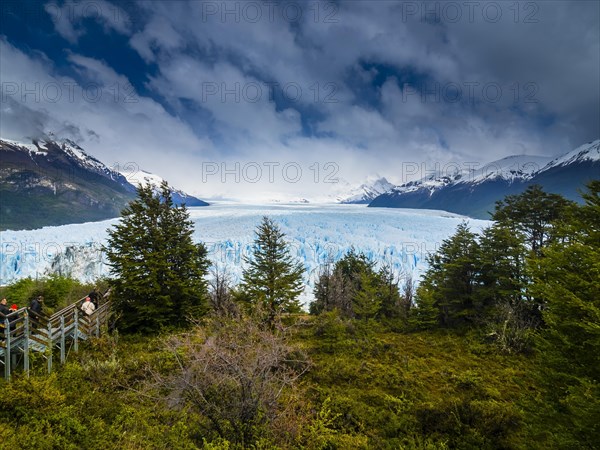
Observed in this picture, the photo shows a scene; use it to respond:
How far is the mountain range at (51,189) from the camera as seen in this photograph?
416 feet

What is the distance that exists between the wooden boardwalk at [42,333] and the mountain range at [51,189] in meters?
102

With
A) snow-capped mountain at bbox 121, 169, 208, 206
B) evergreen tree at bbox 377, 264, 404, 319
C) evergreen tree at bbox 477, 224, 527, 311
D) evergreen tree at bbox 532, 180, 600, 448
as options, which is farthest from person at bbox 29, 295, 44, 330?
snow-capped mountain at bbox 121, 169, 208, 206

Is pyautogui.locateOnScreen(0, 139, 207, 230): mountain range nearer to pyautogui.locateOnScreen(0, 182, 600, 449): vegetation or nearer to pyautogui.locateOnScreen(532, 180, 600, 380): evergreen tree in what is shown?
pyautogui.locateOnScreen(0, 182, 600, 449): vegetation

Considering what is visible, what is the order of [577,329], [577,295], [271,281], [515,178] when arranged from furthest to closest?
1. [515,178]
2. [271,281]
3. [577,295]
4. [577,329]

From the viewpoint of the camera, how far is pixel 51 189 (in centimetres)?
14325

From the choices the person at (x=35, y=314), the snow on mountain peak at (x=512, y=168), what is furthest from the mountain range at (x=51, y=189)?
the snow on mountain peak at (x=512, y=168)

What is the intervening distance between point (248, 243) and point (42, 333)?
2774 cm

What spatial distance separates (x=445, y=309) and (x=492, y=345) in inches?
239

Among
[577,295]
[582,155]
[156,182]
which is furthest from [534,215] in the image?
[582,155]

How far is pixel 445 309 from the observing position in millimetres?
22375

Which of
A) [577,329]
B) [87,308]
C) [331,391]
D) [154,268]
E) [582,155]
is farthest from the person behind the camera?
[582,155]

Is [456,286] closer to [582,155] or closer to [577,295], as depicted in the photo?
[577,295]

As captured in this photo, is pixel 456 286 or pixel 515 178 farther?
pixel 515 178

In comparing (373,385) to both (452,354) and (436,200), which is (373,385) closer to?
(452,354)
